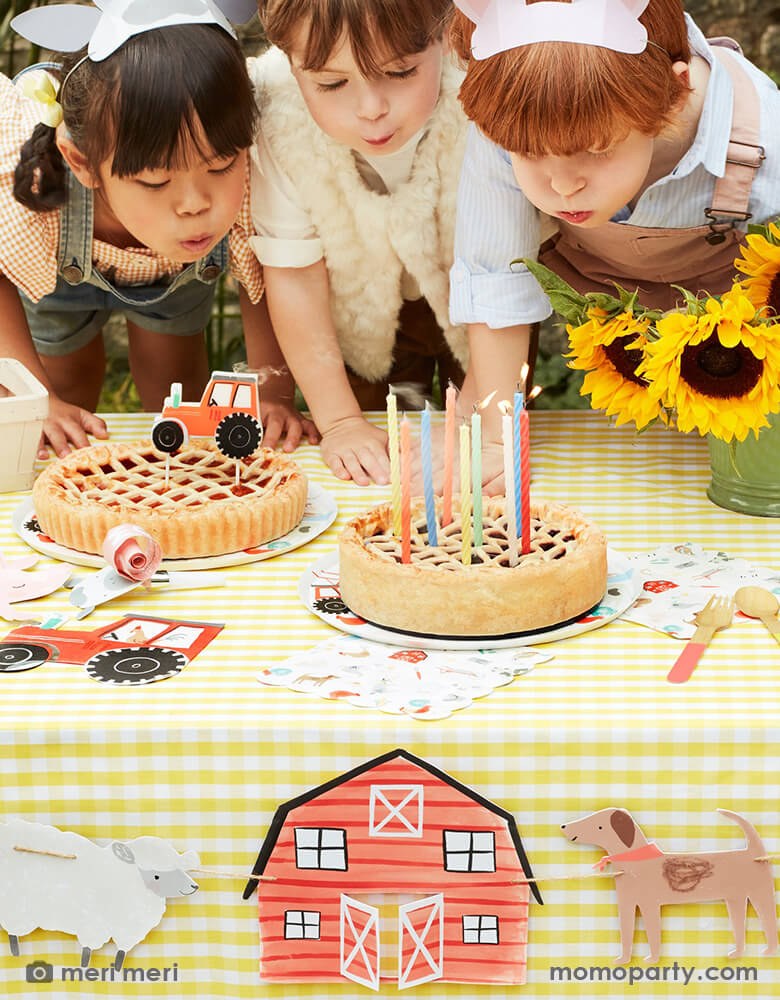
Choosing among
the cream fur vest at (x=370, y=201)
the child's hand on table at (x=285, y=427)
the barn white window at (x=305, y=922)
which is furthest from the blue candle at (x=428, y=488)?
the cream fur vest at (x=370, y=201)

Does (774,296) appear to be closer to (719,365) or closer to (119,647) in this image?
(719,365)

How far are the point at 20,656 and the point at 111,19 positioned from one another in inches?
31.1

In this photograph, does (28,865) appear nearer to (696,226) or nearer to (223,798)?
(223,798)

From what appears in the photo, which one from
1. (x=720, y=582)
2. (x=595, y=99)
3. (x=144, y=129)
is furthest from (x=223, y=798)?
(x=144, y=129)

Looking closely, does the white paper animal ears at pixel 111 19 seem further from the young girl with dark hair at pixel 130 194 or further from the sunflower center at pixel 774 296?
the sunflower center at pixel 774 296

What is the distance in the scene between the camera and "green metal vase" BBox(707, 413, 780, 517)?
1.22m

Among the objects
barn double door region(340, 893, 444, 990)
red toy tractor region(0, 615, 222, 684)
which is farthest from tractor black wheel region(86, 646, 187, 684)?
barn double door region(340, 893, 444, 990)

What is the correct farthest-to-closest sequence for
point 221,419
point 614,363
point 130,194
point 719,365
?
point 130,194
point 221,419
point 614,363
point 719,365

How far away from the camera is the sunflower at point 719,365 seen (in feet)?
3.44

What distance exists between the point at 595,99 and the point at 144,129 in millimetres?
537

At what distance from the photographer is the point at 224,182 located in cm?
141

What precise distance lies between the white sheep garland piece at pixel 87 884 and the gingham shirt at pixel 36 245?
928mm

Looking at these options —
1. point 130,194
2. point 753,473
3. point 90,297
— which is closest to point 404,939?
point 753,473

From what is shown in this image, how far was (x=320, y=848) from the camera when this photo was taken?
880 millimetres
